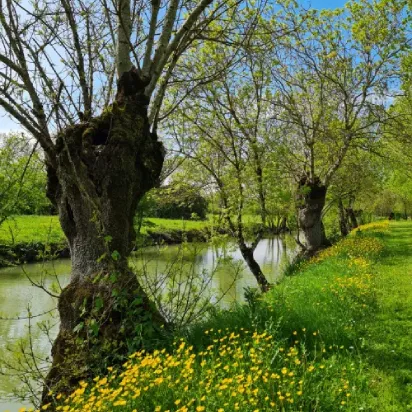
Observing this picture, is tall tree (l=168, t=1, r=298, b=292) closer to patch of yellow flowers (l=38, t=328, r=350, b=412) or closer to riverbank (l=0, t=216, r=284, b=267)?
riverbank (l=0, t=216, r=284, b=267)

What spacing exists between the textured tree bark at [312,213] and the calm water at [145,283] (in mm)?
2141

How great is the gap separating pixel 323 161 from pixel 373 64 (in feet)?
14.8

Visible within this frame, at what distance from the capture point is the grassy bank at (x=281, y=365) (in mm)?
3389

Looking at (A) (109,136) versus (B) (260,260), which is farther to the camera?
(B) (260,260)

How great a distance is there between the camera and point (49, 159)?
5648 millimetres

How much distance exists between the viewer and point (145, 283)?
582cm

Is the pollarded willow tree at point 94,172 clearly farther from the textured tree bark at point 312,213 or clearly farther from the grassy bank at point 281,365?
the textured tree bark at point 312,213

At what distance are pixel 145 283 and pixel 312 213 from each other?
37.5 ft

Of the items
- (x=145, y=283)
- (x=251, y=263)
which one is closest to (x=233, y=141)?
(x=251, y=263)

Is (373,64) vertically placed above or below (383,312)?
above

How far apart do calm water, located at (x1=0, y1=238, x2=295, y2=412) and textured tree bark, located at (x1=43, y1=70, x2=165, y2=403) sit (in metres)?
0.35

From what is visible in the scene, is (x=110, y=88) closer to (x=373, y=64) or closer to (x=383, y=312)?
(x=383, y=312)

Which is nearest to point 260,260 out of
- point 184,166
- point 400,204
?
point 184,166

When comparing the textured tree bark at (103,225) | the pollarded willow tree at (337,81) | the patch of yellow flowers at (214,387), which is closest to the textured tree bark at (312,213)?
the pollarded willow tree at (337,81)
